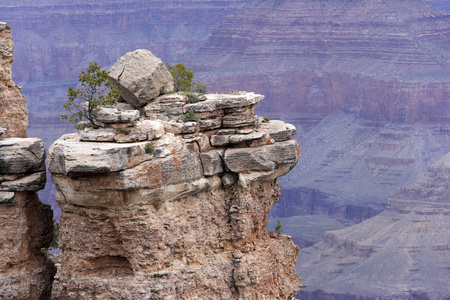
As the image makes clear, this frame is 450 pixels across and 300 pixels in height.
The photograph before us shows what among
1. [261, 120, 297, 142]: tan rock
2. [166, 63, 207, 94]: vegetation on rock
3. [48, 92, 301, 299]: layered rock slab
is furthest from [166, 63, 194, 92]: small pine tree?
[261, 120, 297, 142]: tan rock

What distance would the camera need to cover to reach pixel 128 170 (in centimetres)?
3222

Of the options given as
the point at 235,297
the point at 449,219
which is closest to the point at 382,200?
the point at 449,219

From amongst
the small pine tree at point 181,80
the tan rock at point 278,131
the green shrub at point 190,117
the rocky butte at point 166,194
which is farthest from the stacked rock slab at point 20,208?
the tan rock at point 278,131

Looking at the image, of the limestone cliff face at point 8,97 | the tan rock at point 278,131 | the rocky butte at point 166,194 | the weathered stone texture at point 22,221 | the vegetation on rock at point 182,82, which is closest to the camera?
the rocky butte at point 166,194

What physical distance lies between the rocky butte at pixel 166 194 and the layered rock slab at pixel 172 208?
0.04m

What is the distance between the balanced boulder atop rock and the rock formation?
116 meters

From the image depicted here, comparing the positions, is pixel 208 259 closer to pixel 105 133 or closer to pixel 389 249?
pixel 105 133

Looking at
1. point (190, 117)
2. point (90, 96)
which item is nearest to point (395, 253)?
point (190, 117)

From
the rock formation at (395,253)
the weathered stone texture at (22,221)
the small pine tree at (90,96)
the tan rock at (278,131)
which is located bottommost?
the rock formation at (395,253)

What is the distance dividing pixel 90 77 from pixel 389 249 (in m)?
129

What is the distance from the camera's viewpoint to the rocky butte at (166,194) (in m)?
32.9

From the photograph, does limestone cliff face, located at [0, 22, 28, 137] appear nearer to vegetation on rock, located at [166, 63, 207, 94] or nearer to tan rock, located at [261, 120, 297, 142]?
vegetation on rock, located at [166, 63, 207, 94]

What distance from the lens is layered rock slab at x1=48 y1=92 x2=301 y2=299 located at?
1288 inches

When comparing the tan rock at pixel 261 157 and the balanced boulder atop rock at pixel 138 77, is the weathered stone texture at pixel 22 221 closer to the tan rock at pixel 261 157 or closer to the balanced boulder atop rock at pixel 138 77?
the balanced boulder atop rock at pixel 138 77
